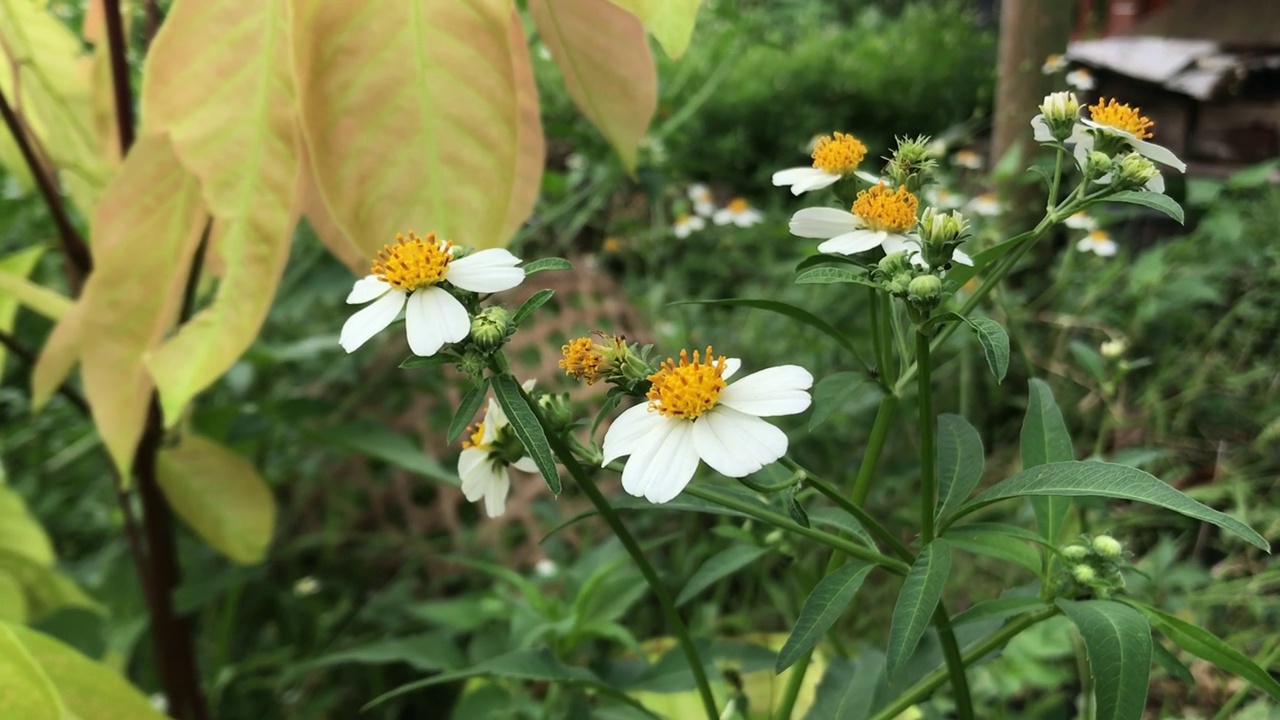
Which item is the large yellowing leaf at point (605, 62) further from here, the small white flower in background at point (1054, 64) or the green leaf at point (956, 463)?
the small white flower in background at point (1054, 64)

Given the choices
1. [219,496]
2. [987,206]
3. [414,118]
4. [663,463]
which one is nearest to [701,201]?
[987,206]

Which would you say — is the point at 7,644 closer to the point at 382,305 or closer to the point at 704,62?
the point at 382,305

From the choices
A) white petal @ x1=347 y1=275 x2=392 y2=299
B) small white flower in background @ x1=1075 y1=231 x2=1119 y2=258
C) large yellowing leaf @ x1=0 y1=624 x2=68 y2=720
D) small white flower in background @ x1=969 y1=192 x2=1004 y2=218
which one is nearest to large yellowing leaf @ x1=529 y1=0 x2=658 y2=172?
white petal @ x1=347 y1=275 x2=392 y2=299

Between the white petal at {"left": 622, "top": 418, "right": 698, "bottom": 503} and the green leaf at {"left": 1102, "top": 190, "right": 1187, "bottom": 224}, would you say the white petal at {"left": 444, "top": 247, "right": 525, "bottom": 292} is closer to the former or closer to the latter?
the white petal at {"left": 622, "top": 418, "right": 698, "bottom": 503}

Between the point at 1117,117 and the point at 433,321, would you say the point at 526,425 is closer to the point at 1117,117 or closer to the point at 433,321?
the point at 433,321

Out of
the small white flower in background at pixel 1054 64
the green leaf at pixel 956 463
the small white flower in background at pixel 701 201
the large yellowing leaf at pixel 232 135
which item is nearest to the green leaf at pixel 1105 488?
the green leaf at pixel 956 463

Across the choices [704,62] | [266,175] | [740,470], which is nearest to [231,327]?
[266,175]
